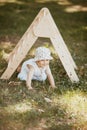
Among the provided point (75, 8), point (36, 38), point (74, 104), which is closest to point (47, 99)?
point (74, 104)

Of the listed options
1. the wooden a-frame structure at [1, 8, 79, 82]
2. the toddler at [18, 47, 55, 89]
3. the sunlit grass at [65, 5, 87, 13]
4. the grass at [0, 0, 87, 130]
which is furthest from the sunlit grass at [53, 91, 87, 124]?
the sunlit grass at [65, 5, 87, 13]

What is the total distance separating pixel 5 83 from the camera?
6.47 meters

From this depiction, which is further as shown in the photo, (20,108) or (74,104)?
(74,104)

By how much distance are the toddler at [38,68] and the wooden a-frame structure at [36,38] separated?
15cm

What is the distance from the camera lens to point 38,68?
254 inches

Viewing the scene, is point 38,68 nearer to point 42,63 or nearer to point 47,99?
point 42,63

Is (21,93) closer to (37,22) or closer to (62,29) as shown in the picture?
(37,22)

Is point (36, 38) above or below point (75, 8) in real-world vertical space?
above

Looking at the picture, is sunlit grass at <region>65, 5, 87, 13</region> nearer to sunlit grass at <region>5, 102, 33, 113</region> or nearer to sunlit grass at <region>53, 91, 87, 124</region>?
sunlit grass at <region>53, 91, 87, 124</region>

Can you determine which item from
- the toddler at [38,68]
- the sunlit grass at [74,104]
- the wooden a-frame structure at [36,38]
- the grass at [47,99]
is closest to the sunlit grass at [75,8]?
the grass at [47,99]

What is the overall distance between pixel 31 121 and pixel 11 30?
396 cm

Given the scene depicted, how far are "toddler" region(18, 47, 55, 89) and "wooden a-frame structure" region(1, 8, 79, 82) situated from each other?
0.15 meters

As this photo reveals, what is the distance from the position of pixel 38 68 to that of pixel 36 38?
0.48 m

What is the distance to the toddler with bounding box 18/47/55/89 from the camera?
6.22 metres
